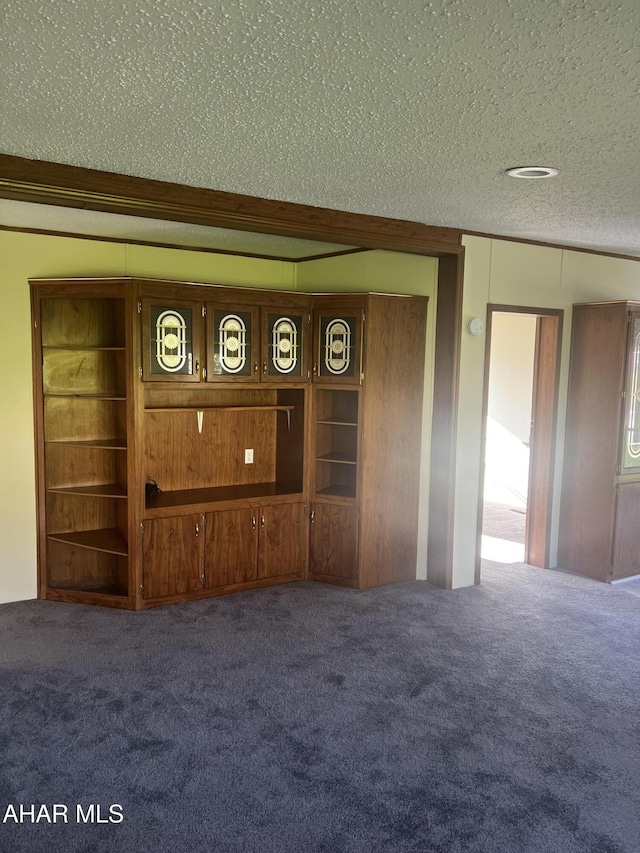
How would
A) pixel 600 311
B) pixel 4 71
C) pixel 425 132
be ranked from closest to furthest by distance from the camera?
pixel 4 71 < pixel 425 132 < pixel 600 311

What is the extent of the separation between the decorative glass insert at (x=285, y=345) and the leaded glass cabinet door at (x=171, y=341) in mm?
558

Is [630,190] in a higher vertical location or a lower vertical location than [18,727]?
higher

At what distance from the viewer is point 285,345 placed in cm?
477

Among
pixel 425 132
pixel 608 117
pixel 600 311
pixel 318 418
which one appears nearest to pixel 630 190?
pixel 608 117

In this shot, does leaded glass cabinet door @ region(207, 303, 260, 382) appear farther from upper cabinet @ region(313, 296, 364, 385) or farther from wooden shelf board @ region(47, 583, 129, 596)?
wooden shelf board @ region(47, 583, 129, 596)

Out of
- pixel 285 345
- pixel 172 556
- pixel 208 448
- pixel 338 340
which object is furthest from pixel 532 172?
pixel 172 556

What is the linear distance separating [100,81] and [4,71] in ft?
0.93

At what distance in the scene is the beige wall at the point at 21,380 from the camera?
173 inches

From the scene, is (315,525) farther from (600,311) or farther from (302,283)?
(600,311)

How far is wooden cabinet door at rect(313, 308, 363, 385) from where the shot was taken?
470cm

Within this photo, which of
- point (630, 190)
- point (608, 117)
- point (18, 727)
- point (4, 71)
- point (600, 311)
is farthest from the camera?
point (600, 311)

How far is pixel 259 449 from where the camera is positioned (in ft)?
17.3

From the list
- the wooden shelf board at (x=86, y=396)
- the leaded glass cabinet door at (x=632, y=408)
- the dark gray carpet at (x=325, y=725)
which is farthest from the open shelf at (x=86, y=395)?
the leaded glass cabinet door at (x=632, y=408)

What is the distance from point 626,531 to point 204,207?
4022 millimetres
